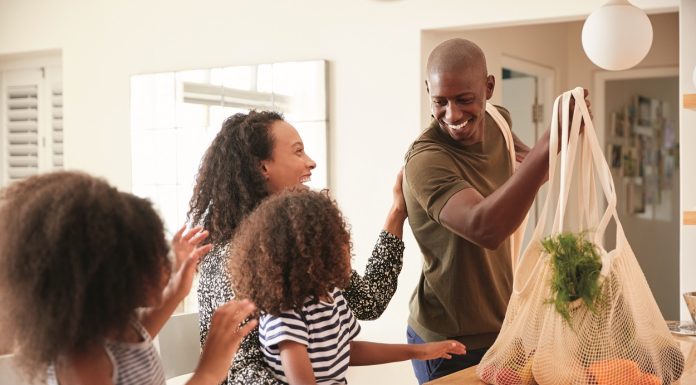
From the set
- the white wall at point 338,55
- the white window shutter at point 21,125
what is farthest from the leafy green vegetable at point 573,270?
the white window shutter at point 21,125

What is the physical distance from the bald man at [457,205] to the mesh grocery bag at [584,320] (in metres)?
0.14

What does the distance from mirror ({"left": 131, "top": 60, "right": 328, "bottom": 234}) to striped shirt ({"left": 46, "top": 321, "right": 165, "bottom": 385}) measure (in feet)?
10.1

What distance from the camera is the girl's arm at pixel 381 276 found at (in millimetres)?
1875

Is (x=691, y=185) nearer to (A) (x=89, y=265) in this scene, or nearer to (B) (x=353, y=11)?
(B) (x=353, y=11)

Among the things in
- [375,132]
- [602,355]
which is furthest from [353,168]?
[602,355]

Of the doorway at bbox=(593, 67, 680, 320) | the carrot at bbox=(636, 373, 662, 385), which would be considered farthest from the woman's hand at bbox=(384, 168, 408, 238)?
the doorway at bbox=(593, 67, 680, 320)

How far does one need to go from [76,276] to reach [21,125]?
15.7 ft

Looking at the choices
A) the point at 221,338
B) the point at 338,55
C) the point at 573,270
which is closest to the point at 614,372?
the point at 573,270

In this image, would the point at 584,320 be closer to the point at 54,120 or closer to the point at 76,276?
the point at 76,276

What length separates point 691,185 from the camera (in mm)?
3482

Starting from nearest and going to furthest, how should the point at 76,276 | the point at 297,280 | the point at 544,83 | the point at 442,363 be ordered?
the point at 76,276
the point at 297,280
the point at 442,363
the point at 544,83

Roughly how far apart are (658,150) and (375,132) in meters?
3.22

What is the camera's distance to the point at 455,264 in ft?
5.83

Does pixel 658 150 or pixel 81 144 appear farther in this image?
pixel 658 150
